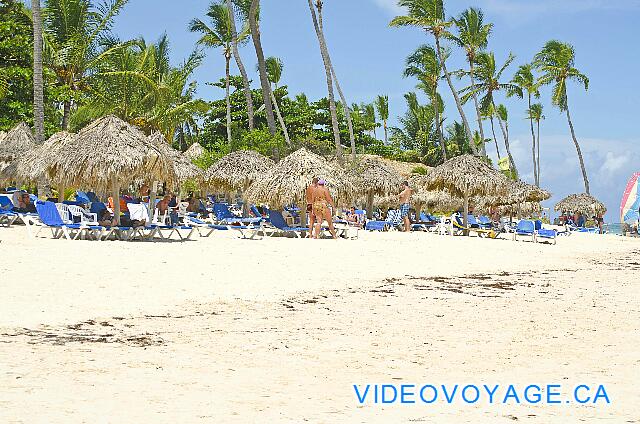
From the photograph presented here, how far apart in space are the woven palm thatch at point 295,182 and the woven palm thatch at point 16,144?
7251mm

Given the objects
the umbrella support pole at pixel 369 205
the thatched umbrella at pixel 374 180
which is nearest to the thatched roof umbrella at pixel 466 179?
the thatched umbrella at pixel 374 180

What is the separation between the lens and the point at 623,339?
6227mm

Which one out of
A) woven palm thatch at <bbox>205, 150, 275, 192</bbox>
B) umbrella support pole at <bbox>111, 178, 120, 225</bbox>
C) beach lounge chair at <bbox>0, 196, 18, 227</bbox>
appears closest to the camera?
umbrella support pole at <bbox>111, 178, 120, 225</bbox>

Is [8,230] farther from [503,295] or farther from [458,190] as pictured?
[458,190]

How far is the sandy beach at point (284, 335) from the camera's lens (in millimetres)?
4031

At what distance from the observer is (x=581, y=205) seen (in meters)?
36.3

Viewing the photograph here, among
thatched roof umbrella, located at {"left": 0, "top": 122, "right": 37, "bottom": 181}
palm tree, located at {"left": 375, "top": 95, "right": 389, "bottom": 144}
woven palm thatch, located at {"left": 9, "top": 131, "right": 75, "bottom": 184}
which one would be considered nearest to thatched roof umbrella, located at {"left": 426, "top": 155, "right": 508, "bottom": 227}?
woven palm thatch, located at {"left": 9, "top": 131, "right": 75, "bottom": 184}

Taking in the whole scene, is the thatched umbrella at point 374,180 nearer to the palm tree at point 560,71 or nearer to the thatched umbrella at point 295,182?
the thatched umbrella at point 295,182

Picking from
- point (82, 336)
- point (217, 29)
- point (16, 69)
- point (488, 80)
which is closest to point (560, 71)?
point (488, 80)

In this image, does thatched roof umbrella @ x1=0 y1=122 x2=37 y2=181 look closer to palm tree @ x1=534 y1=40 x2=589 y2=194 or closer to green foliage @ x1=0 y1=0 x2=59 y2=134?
green foliage @ x1=0 y1=0 x2=59 y2=134

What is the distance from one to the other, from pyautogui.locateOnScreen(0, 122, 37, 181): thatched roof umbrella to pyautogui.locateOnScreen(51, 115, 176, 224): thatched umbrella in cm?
605

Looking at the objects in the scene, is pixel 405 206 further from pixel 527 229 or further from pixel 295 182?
pixel 295 182

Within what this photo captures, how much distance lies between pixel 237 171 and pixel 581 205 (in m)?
21.4

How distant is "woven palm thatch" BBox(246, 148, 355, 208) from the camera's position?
685 inches
